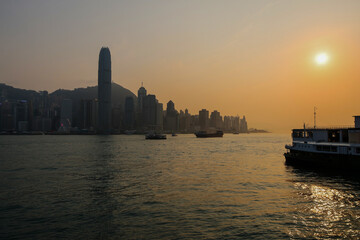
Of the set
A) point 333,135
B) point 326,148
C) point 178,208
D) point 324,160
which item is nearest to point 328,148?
point 326,148

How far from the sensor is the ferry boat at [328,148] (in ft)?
163

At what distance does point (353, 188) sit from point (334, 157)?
15.9 meters

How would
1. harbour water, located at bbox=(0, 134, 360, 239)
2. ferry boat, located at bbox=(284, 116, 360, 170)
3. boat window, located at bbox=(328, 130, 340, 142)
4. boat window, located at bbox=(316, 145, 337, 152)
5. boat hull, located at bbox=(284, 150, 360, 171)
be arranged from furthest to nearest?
boat window, located at bbox=(328, 130, 340, 142) < boat window, located at bbox=(316, 145, 337, 152) < ferry boat, located at bbox=(284, 116, 360, 170) < boat hull, located at bbox=(284, 150, 360, 171) < harbour water, located at bbox=(0, 134, 360, 239)

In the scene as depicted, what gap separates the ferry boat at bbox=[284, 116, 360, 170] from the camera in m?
49.7

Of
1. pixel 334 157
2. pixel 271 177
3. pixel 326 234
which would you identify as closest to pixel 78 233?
pixel 326 234

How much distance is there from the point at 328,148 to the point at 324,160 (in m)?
2.70

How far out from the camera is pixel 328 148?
54094mm

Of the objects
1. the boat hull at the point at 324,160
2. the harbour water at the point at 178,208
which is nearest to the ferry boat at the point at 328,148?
the boat hull at the point at 324,160

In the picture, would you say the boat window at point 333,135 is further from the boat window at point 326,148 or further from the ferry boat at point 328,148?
the boat window at point 326,148

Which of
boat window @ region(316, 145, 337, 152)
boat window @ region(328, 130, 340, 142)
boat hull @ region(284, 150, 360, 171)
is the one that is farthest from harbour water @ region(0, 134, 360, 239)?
boat window @ region(328, 130, 340, 142)

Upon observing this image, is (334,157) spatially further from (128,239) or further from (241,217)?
(128,239)

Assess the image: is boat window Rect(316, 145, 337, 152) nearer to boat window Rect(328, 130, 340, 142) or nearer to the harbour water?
boat window Rect(328, 130, 340, 142)

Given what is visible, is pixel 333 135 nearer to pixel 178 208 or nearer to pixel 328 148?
pixel 328 148

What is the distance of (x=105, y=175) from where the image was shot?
47125 mm
